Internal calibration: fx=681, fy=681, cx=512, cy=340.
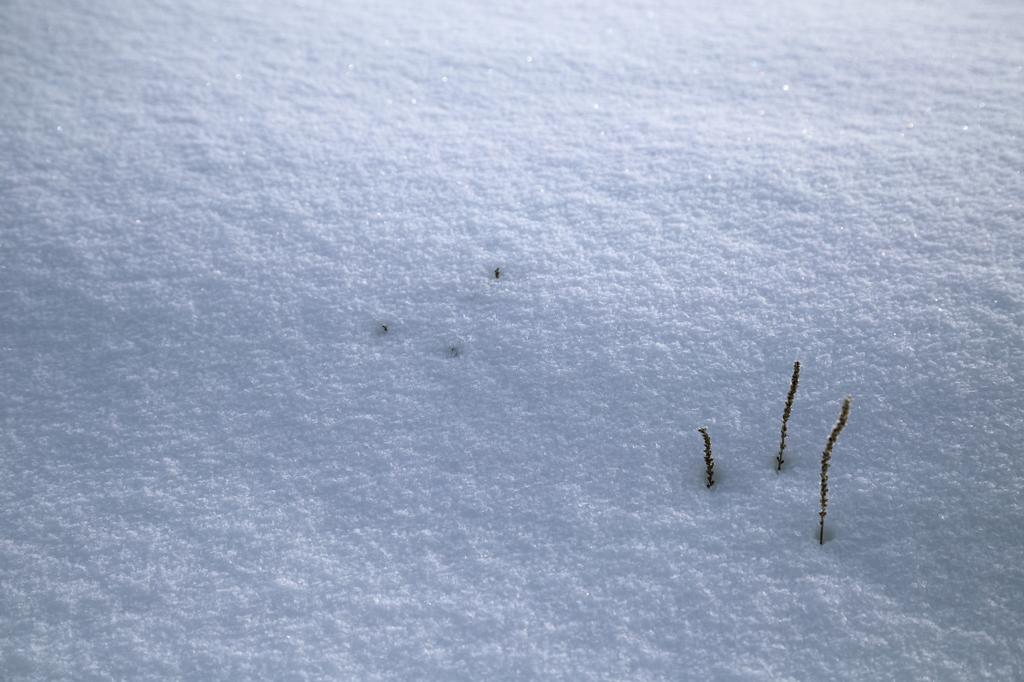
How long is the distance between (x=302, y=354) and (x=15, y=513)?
0.87 m

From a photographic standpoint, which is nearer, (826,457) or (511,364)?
(826,457)

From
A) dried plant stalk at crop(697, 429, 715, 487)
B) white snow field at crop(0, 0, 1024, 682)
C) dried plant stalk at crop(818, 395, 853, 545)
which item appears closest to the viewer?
dried plant stalk at crop(818, 395, 853, 545)

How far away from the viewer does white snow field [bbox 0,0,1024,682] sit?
5.27ft

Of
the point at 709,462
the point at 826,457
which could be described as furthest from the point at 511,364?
the point at 826,457

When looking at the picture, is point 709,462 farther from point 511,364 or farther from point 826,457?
point 511,364

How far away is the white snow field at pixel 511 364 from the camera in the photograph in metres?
1.61

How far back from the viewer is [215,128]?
310 cm

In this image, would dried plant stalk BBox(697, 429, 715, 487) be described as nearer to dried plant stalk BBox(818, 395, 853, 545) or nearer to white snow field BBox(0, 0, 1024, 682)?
white snow field BBox(0, 0, 1024, 682)

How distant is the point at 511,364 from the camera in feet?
7.04

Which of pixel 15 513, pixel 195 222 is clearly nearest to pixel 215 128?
pixel 195 222

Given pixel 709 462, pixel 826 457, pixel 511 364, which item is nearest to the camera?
pixel 826 457

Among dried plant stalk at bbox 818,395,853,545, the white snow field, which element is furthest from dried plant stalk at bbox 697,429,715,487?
dried plant stalk at bbox 818,395,853,545

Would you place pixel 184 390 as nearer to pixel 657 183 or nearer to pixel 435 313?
pixel 435 313

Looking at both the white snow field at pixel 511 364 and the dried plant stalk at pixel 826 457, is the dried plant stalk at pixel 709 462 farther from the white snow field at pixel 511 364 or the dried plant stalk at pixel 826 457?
the dried plant stalk at pixel 826 457
